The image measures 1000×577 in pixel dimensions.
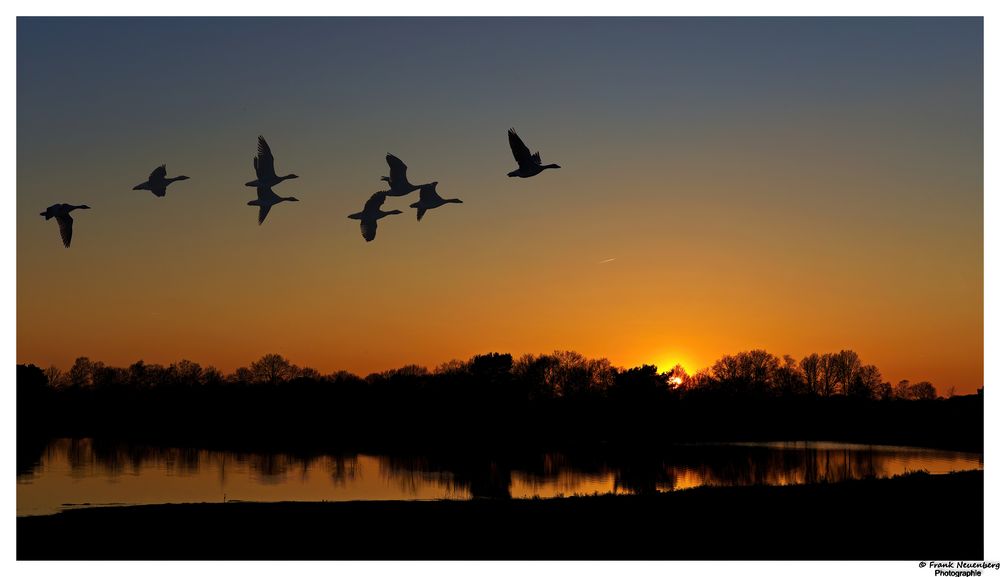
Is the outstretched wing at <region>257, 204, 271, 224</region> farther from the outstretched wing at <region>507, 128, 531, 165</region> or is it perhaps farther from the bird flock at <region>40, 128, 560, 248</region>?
the outstretched wing at <region>507, 128, 531, 165</region>

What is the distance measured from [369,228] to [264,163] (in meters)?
4.15

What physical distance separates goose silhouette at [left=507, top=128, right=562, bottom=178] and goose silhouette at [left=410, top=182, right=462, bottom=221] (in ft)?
23.3

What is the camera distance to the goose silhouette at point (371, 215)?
112 feet

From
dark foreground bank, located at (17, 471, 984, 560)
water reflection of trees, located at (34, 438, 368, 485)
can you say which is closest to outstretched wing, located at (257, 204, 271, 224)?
dark foreground bank, located at (17, 471, 984, 560)

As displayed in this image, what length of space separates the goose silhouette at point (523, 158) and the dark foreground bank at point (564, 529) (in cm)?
914

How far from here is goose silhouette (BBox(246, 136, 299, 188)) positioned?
3192 cm

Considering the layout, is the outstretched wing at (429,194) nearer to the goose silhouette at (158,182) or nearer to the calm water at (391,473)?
the goose silhouette at (158,182)

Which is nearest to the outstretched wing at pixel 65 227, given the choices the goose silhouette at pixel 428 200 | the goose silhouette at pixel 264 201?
the goose silhouette at pixel 264 201

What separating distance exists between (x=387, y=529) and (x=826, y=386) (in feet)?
407

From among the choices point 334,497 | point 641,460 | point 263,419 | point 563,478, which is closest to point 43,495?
point 334,497

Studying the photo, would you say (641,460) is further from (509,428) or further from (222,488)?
(509,428)

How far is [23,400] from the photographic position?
112 metres

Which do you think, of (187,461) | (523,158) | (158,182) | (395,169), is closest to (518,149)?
(523,158)

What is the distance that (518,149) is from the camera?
27.3 metres
